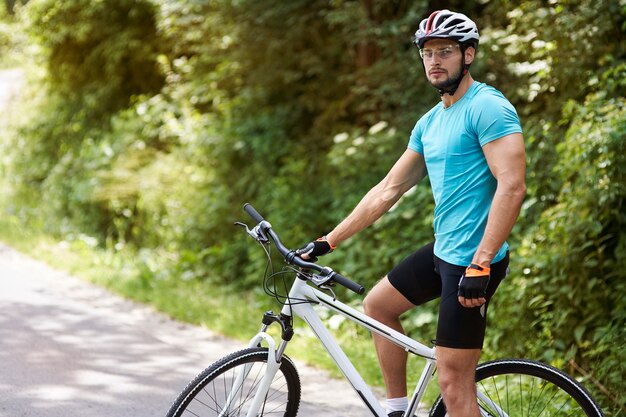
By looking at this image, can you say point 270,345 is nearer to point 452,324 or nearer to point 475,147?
point 452,324

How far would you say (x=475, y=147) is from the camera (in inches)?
132

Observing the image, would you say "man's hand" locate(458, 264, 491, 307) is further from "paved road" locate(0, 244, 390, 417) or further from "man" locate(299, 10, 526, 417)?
"paved road" locate(0, 244, 390, 417)

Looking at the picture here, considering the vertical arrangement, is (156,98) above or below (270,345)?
above

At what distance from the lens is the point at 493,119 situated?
3248mm

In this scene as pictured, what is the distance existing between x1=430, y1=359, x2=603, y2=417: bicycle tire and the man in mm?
216

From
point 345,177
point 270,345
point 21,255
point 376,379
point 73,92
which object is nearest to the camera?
point 270,345

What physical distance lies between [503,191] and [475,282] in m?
0.36

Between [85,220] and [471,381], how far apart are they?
9949 millimetres

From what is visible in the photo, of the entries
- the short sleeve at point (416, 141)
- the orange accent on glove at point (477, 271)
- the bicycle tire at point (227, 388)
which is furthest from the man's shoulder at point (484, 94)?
the bicycle tire at point (227, 388)

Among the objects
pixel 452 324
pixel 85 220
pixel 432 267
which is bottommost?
pixel 452 324

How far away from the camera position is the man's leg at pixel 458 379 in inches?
134

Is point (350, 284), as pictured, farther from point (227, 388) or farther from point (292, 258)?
point (227, 388)

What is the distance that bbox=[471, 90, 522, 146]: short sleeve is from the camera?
323 centimetres

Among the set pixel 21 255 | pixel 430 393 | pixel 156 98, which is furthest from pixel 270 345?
pixel 156 98
